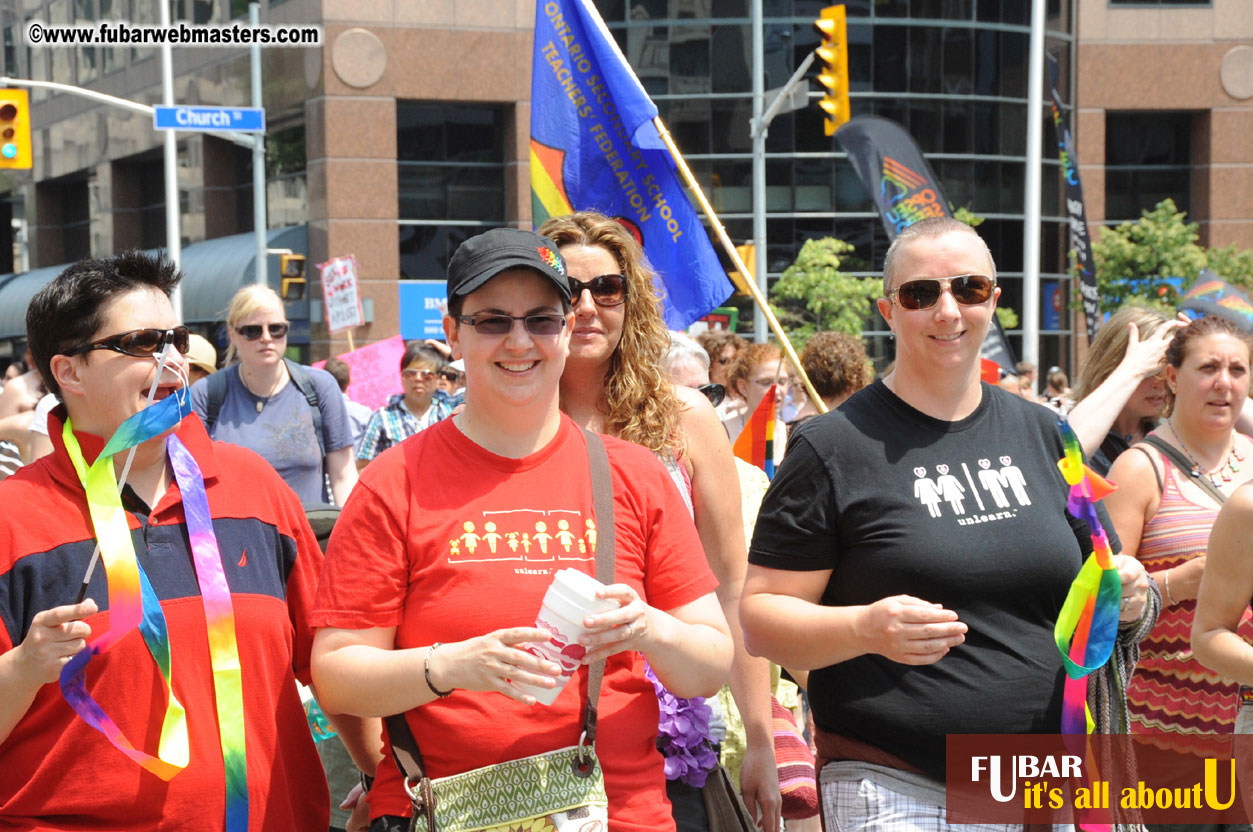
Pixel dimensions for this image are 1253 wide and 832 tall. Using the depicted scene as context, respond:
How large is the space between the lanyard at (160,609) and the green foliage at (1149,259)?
1183 inches

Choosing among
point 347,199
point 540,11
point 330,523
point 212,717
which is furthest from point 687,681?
point 347,199

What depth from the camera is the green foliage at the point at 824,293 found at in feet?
94.4

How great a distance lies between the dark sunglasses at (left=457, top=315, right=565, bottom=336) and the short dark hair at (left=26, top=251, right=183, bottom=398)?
0.80m

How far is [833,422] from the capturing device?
11.2ft

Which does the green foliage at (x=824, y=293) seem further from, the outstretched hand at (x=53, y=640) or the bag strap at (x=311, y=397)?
the outstretched hand at (x=53, y=640)

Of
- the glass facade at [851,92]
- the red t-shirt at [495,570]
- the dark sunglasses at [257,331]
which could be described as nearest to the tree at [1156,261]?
the glass facade at [851,92]

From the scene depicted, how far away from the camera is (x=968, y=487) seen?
3326 millimetres

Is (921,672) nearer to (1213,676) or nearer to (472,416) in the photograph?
(472,416)

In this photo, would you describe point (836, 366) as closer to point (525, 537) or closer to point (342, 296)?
point (525, 537)

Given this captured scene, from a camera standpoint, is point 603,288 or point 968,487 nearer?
point 968,487

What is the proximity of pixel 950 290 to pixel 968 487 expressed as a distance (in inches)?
18.4

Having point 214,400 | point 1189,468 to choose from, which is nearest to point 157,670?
point 1189,468

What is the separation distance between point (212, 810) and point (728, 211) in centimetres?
3267

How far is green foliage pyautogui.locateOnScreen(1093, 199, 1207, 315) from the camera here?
31391 mm
